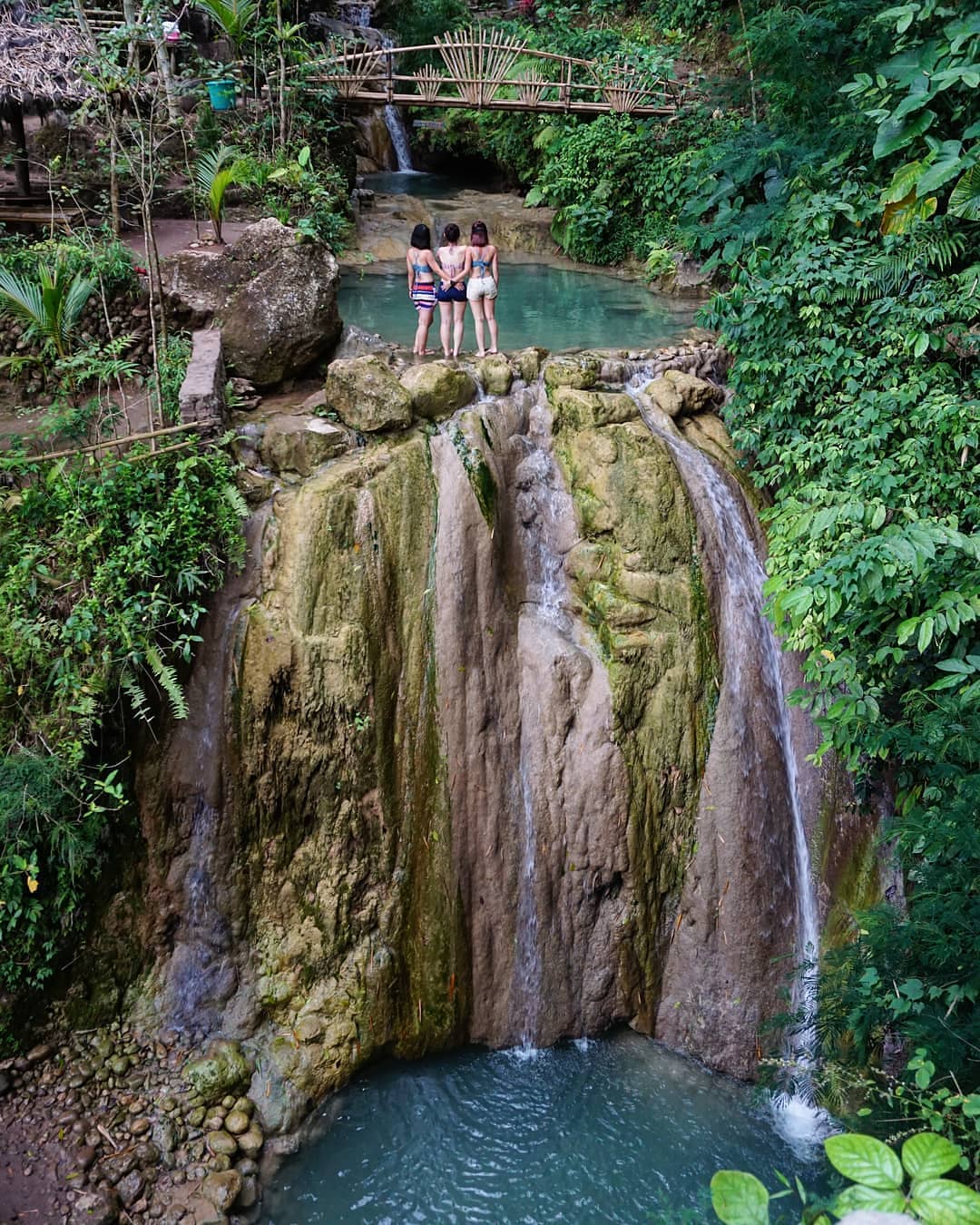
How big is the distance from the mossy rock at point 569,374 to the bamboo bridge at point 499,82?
6.87 meters

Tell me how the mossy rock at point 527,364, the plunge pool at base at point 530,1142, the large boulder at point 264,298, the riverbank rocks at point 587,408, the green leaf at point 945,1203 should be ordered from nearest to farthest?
1. the green leaf at point 945,1203
2. the plunge pool at base at point 530,1142
3. the riverbank rocks at point 587,408
4. the large boulder at point 264,298
5. the mossy rock at point 527,364

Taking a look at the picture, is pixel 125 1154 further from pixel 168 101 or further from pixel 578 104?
pixel 578 104

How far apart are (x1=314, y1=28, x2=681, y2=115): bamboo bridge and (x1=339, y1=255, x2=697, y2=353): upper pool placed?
242 centimetres

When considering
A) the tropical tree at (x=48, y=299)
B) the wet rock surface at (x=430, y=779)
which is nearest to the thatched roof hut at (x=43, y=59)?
the tropical tree at (x=48, y=299)

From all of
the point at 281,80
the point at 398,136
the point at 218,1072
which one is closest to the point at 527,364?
the point at 218,1072

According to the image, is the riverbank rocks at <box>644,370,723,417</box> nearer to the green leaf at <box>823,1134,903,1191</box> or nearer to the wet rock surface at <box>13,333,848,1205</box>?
the wet rock surface at <box>13,333,848,1205</box>

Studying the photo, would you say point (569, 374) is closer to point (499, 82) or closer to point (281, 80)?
point (281, 80)

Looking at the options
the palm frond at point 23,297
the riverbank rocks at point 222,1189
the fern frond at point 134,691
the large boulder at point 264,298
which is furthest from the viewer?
the large boulder at point 264,298

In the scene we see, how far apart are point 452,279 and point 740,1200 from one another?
303 inches

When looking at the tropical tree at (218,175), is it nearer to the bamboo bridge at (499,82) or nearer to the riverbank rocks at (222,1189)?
the bamboo bridge at (499,82)

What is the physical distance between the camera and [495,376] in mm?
7723

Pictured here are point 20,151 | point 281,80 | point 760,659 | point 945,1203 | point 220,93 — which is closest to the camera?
point 945,1203

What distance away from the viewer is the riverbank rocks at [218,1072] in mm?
5926

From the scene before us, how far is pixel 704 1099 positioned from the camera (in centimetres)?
640
